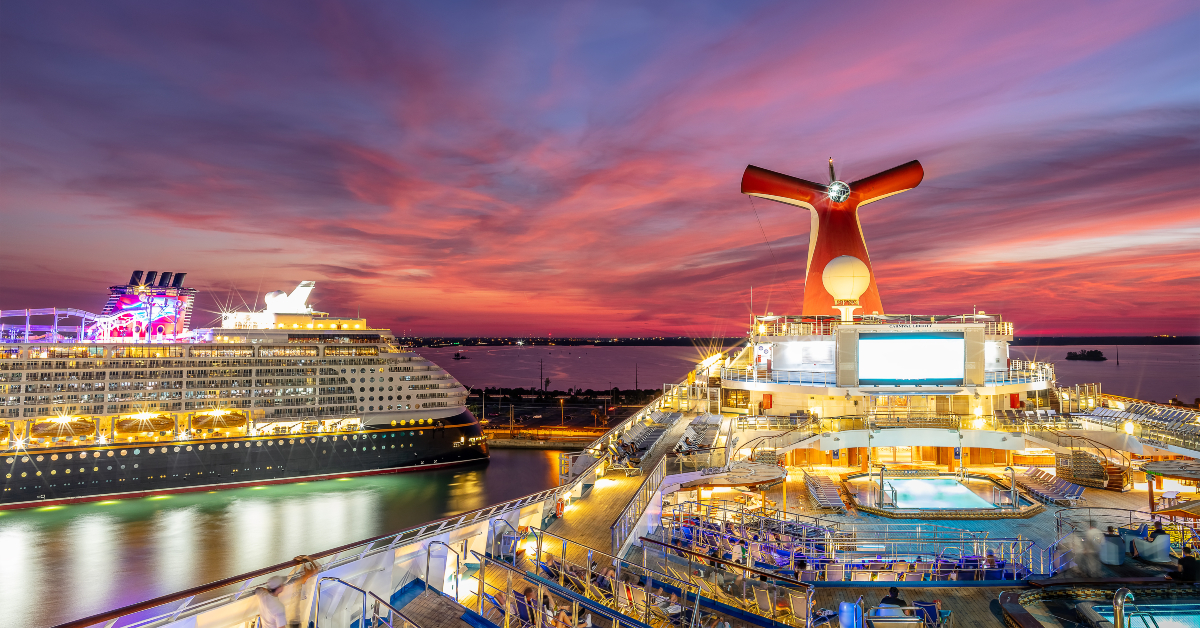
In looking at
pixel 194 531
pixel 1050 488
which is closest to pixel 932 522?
pixel 1050 488

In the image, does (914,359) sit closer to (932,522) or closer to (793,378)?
(793,378)

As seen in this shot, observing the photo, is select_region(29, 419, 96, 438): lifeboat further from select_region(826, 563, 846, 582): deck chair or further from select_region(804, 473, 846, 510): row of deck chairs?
select_region(826, 563, 846, 582): deck chair

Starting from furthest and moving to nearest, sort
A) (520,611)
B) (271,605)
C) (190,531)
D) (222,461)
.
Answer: (222,461), (190,531), (520,611), (271,605)

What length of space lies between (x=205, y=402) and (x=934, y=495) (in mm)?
39963

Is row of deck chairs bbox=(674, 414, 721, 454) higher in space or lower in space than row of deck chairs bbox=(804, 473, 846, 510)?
higher

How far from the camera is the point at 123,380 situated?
1442 inches

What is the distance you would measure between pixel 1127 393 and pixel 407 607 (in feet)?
341

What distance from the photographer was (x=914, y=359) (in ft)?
64.4

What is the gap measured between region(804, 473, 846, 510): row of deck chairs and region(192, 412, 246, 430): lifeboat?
3544 cm

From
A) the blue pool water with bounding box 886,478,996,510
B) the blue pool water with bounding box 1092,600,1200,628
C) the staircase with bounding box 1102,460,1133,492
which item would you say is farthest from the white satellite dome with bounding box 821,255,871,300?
the blue pool water with bounding box 1092,600,1200,628

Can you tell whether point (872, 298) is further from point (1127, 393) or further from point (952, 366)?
point (1127, 393)

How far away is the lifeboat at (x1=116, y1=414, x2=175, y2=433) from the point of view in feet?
118

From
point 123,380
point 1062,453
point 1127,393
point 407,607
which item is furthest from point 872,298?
point 1127,393

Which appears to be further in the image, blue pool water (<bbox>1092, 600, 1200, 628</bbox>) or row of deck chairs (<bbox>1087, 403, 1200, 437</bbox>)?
row of deck chairs (<bbox>1087, 403, 1200, 437</bbox>)
